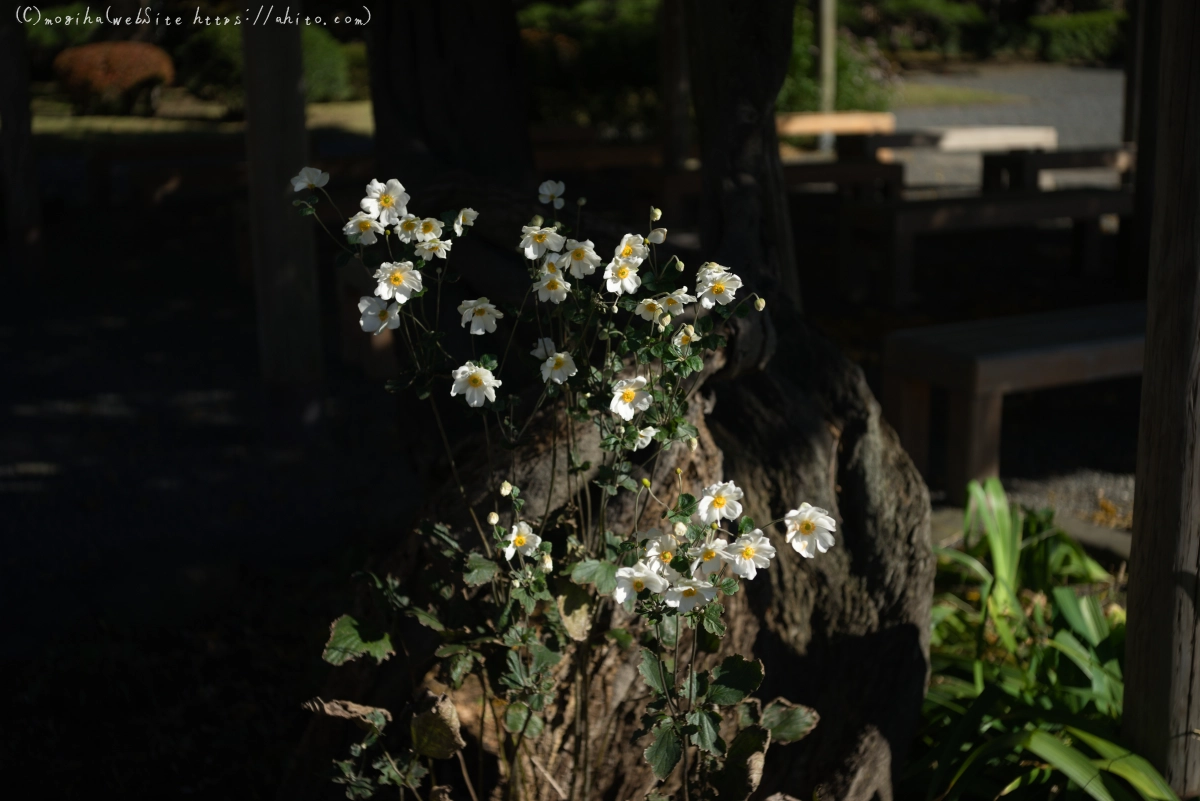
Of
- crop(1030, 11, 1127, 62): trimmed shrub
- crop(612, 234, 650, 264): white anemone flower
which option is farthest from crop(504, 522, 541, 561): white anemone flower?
crop(1030, 11, 1127, 62): trimmed shrub

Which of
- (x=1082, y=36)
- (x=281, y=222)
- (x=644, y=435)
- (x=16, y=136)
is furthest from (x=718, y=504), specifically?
(x=1082, y=36)

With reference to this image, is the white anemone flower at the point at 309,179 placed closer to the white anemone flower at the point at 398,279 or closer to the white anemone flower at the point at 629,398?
the white anemone flower at the point at 398,279

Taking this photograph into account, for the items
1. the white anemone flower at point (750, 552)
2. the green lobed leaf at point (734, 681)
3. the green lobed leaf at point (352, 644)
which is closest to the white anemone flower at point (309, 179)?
the green lobed leaf at point (352, 644)

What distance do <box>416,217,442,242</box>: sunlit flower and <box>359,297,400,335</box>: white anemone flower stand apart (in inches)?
4.0

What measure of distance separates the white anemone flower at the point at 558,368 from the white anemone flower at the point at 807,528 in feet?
1.17

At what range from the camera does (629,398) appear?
1.58 meters

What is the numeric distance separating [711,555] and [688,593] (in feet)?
0.19

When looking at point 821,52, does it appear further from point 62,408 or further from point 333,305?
point 62,408

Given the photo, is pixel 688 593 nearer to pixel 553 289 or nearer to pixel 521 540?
pixel 521 540

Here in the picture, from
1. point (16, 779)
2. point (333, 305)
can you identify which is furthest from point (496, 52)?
point (333, 305)

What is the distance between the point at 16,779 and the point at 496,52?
2.20 metres

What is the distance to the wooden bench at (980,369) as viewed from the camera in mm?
4094

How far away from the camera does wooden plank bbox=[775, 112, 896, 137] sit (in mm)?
10076

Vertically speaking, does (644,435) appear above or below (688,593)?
above
